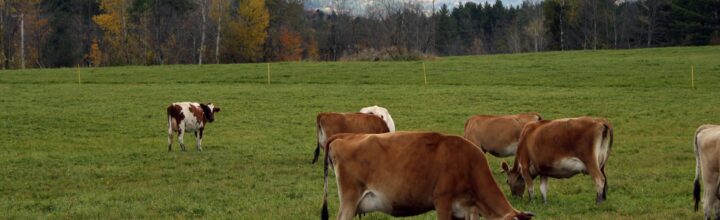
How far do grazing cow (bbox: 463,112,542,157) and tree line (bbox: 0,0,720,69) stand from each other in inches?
1772

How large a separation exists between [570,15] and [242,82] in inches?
2455

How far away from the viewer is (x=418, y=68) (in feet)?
171

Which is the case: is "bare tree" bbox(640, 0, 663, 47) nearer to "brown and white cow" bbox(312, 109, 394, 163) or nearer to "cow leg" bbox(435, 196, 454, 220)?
"brown and white cow" bbox(312, 109, 394, 163)

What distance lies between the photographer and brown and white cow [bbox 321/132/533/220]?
8398 mm

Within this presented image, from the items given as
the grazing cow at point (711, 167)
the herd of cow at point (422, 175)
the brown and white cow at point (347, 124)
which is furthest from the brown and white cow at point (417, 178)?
the brown and white cow at point (347, 124)

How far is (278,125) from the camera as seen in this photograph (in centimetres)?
2927

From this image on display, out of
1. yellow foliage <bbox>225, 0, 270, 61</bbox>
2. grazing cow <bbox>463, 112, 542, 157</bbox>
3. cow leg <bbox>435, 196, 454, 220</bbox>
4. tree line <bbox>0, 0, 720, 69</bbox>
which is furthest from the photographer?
yellow foliage <bbox>225, 0, 270, 61</bbox>

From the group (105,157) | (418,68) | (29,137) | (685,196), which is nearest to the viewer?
(685,196)

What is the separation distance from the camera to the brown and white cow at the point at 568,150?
41.0 feet

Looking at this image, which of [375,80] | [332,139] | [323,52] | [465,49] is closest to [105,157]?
[332,139]

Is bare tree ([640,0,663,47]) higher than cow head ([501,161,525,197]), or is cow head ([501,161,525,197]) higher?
bare tree ([640,0,663,47])

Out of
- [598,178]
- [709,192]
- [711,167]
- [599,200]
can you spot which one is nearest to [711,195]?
[709,192]

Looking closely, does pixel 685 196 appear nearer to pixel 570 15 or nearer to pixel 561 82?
pixel 561 82

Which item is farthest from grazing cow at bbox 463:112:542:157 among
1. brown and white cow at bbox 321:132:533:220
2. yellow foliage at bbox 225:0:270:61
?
yellow foliage at bbox 225:0:270:61
